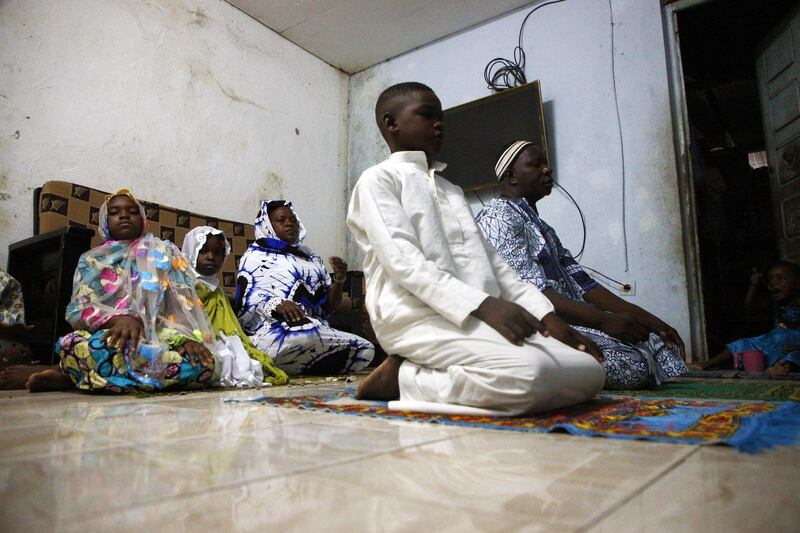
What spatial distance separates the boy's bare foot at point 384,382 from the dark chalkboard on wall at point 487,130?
3.25 metres

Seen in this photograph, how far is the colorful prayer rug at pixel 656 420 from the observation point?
935 millimetres

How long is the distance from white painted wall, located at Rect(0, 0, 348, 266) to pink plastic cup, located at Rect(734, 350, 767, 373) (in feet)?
12.3

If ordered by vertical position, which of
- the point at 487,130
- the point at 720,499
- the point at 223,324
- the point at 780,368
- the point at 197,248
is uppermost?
the point at 487,130

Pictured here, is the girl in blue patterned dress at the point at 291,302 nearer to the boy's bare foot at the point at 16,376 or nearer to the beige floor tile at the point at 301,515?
the boy's bare foot at the point at 16,376

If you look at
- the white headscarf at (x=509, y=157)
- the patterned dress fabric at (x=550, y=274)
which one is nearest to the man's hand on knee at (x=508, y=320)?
the patterned dress fabric at (x=550, y=274)

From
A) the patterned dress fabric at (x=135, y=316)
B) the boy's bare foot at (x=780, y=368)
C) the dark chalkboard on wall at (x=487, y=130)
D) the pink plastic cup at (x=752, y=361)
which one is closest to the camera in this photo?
the patterned dress fabric at (x=135, y=316)

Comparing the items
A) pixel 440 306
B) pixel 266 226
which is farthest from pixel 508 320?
pixel 266 226

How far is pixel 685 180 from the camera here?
387 centimetres

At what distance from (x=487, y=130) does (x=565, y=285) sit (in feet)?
8.88

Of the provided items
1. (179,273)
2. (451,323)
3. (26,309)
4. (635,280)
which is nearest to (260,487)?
(451,323)

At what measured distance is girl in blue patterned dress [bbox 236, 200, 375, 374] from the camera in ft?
9.94

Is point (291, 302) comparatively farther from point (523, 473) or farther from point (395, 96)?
point (523, 473)

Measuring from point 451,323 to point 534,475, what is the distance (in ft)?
2.45

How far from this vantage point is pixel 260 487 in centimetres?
67
